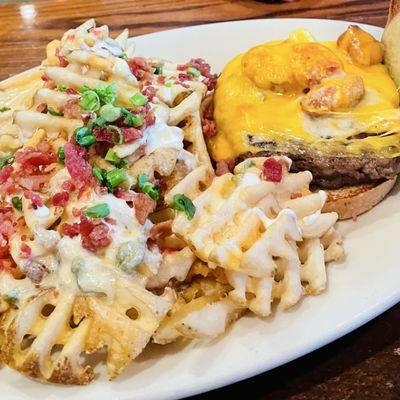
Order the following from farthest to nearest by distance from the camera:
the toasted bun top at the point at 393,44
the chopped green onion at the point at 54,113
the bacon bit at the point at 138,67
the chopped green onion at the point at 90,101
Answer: the toasted bun top at the point at 393,44 → the bacon bit at the point at 138,67 → the chopped green onion at the point at 54,113 → the chopped green onion at the point at 90,101

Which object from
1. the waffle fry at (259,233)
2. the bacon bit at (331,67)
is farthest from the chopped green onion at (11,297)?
the bacon bit at (331,67)

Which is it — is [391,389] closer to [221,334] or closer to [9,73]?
[221,334]

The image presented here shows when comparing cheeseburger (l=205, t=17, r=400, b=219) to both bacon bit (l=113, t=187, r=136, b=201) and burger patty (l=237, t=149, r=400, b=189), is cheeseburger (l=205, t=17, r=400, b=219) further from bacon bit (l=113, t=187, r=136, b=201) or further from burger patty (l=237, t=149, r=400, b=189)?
bacon bit (l=113, t=187, r=136, b=201)

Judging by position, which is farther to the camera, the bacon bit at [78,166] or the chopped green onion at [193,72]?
the chopped green onion at [193,72]

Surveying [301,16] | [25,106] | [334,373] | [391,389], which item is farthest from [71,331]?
[301,16]

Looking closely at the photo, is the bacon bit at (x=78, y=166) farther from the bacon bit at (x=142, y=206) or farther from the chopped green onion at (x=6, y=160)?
the chopped green onion at (x=6, y=160)

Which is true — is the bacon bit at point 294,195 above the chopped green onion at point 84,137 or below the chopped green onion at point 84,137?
below
